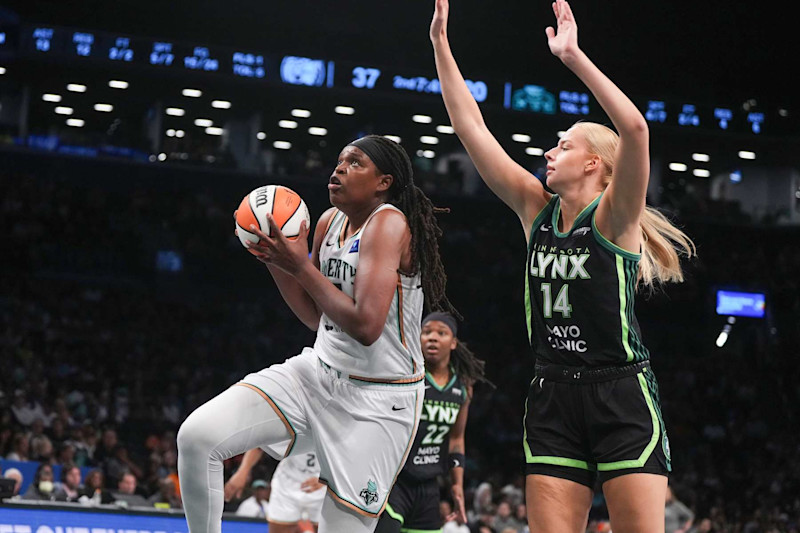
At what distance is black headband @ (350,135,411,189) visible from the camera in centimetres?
441

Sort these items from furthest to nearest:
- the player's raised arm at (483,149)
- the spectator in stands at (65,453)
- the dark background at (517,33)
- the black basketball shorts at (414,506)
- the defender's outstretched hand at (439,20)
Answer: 1. the dark background at (517,33)
2. the spectator in stands at (65,453)
3. the black basketball shorts at (414,506)
4. the defender's outstretched hand at (439,20)
5. the player's raised arm at (483,149)

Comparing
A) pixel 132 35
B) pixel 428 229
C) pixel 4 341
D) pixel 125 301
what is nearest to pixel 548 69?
pixel 132 35

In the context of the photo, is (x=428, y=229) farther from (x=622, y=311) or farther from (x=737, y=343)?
(x=737, y=343)

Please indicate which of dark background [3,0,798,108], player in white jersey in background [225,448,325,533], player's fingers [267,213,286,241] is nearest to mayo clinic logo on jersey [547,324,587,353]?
player's fingers [267,213,286,241]

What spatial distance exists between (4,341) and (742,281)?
1845 centimetres

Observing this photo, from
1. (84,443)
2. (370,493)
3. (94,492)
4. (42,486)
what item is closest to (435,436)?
(370,493)

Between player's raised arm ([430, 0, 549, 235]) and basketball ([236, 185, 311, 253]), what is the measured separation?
0.80 m

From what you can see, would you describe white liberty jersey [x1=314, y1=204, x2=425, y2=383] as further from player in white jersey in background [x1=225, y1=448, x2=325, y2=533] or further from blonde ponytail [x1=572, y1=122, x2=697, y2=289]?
player in white jersey in background [x1=225, y1=448, x2=325, y2=533]

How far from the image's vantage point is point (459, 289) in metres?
24.8

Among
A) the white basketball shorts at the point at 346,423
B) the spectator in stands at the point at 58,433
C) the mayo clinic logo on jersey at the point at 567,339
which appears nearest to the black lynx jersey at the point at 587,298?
the mayo clinic logo on jersey at the point at 567,339

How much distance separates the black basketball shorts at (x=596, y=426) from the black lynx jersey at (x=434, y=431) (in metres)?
2.54

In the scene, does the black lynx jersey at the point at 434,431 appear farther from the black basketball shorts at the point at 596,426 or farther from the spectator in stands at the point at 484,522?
the spectator in stands at the point at 484,522

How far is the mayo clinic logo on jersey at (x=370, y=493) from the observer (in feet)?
13.8

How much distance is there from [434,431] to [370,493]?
243 cm
